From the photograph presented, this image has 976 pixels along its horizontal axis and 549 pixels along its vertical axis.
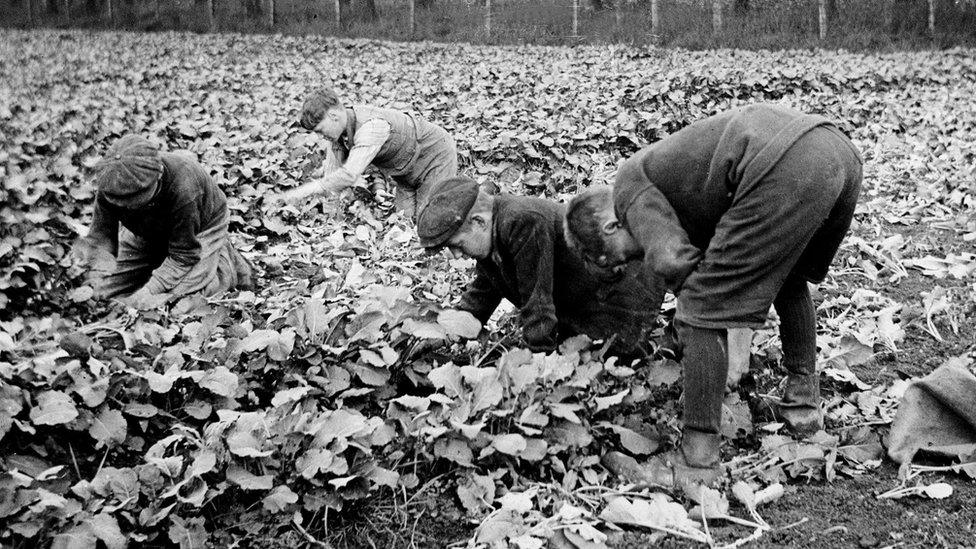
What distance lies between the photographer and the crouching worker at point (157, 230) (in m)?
4.07

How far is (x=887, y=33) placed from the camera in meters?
17.2

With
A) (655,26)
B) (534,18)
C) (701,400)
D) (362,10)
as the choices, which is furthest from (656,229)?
(362,10)

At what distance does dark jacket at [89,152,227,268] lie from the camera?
4.35 m

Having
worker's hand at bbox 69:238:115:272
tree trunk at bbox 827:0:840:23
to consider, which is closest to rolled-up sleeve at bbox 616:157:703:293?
worker's hand at bbox 69:238:115:272

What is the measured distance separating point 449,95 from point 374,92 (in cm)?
118

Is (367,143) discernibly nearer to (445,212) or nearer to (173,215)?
(173,215)

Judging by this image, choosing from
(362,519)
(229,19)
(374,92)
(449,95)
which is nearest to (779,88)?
(449,95)

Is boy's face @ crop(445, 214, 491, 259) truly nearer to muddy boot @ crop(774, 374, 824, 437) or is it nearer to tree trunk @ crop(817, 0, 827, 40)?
muddy boot @ crop(774, 374, 824, 437)

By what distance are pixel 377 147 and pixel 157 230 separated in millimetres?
1423

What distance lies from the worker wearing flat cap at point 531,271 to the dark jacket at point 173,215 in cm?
203

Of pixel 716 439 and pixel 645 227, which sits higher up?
pixel 645 227

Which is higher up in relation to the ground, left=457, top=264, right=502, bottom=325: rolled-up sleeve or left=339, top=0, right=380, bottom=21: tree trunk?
left=339, top=0, right=380, bottom=21: tree trunk

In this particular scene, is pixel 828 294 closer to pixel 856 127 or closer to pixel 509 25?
pixel 856 127

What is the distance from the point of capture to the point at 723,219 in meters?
2.30
